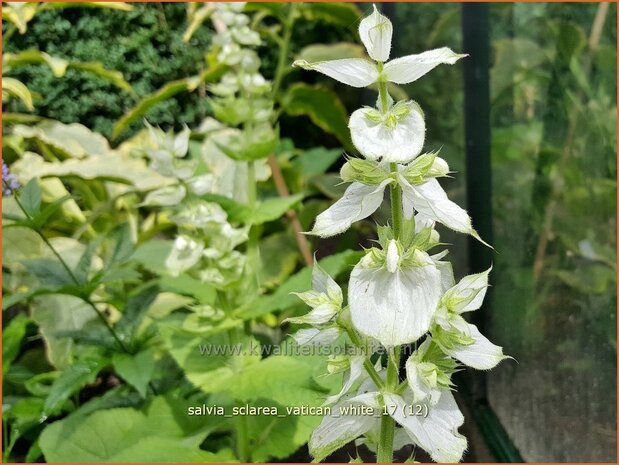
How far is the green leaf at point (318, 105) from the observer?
2.06m

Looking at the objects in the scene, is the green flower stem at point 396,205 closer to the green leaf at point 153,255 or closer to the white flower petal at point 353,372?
the white flower petal at point 353,372

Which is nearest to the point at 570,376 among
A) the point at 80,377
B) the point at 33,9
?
the point at 80,377

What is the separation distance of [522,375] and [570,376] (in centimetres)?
20

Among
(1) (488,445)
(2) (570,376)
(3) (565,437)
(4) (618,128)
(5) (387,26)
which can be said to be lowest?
(1) (488,445)

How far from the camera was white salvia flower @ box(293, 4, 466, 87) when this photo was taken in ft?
1.53

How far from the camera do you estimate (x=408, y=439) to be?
62 centimetres

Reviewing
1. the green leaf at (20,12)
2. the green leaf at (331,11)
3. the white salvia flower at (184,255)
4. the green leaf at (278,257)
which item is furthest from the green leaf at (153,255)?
the green leaf at (331,11)

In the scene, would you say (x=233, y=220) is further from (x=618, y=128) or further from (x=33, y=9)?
(x=33, y=9)

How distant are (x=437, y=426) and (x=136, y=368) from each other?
706mm

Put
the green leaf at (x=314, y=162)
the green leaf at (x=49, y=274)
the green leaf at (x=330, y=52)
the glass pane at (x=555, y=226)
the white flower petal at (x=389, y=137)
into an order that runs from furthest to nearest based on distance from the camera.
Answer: the green leaf at (x=330, y=52) < the green leaf at (x=314, y=162) < the green leaf at (x=49, y=274) < the glass pane at (x=555, y=226) < the white flower petal at (x=389, y=137)

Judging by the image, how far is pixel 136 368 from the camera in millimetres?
1104

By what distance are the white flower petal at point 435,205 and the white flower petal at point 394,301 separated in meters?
0.04

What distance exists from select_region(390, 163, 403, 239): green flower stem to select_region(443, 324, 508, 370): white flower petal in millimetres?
99

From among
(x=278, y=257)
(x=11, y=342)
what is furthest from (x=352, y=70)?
(x=278, y=257)
